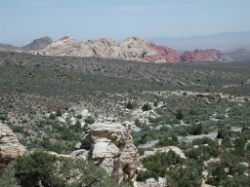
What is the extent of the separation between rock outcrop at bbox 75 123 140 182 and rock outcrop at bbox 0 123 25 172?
2.95m

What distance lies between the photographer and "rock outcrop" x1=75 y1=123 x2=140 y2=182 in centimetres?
2117

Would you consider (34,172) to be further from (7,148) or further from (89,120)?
(89,120)

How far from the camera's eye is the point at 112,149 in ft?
71.7

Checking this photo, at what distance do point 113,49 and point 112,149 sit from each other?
4993 inches

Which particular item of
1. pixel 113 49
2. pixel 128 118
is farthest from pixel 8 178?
pixel 113 49

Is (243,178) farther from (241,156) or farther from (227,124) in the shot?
(227,124)

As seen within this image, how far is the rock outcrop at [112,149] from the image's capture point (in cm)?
2117

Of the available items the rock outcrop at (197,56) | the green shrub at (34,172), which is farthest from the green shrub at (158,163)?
the rock outcrop at (197,56)

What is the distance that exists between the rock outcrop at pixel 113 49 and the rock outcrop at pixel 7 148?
110973mm

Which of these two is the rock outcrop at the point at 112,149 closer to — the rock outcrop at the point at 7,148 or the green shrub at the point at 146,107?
the rock outcrop at the point at 7,148

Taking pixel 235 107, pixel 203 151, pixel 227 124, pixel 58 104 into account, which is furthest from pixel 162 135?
pixel 235 107

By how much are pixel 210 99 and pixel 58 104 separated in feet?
80.8

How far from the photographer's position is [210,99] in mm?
73500

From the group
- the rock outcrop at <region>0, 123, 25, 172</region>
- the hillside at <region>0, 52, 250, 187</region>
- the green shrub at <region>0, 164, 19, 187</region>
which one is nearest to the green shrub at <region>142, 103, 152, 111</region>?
the hillside at <region>0, 52, 250, 187</region>
